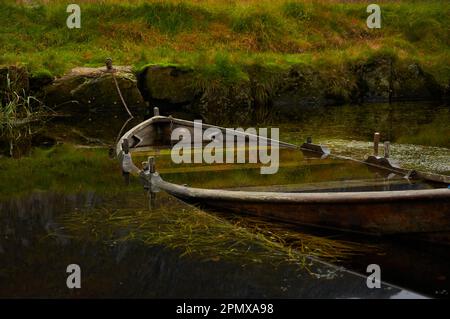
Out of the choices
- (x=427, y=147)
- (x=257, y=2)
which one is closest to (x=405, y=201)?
(x=427, y=147)

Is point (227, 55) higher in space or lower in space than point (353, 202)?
higher

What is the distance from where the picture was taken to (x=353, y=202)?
7633 mm

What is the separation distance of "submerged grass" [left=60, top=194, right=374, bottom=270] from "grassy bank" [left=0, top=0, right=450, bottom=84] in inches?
539

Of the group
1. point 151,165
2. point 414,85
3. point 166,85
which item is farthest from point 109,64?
point 414,85

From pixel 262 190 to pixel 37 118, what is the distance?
12.4m

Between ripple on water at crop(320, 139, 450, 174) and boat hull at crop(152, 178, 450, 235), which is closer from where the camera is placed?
boat hull at crop(152, 178, 450, 235)

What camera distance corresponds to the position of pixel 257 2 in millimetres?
28953

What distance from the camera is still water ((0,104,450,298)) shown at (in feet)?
21.8

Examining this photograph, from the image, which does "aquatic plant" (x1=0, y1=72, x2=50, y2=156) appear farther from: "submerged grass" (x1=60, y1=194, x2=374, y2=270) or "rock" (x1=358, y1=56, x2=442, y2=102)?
"rock" (x1=358, y1=56, x2=442, y2=102)

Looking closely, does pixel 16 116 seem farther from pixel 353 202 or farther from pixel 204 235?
pixel 353 202

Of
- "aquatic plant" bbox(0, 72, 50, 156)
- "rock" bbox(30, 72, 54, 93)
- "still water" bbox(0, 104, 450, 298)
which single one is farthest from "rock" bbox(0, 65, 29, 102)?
"still water" bbox(0, 104, 450, 298)

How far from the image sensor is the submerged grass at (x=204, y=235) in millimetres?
7445

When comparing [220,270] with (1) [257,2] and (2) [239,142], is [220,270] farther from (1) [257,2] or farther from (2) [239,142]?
(1) [257,2]

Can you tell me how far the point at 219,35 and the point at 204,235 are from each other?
1954cm
